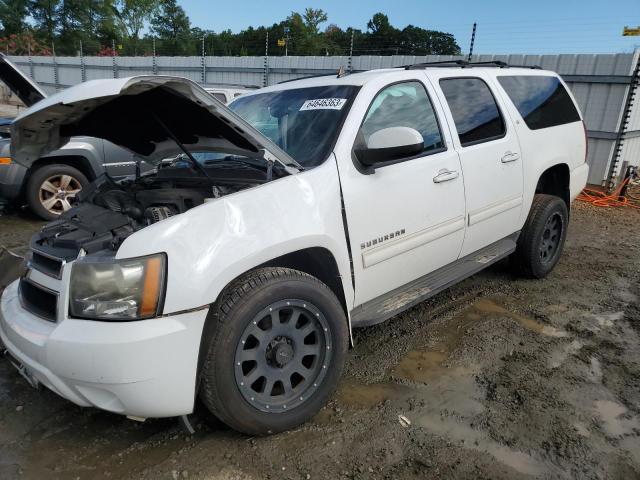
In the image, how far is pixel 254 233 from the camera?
2.27 metres

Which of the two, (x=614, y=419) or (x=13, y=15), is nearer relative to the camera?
(x=614, y=419)

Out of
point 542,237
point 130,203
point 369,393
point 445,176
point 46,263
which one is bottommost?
point 369,393

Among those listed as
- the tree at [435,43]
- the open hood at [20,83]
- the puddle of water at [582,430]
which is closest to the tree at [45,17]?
the tree at [435,43]

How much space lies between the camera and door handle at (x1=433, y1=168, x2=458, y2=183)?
3181mm

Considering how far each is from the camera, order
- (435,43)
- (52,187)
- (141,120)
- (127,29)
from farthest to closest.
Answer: (127,29)
(435,43)
(52,187)
(141,120)

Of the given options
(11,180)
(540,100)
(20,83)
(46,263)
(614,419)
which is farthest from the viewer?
(11,180)

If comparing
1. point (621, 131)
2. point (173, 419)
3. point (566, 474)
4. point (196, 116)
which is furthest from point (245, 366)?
point (621, 131)

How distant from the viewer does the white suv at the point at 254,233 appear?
80.6 inches

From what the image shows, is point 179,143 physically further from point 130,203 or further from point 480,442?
point 480,442

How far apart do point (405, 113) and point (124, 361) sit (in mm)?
2273

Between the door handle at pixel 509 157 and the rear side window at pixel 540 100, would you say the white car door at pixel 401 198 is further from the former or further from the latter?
the rear side window at pixel 540 100

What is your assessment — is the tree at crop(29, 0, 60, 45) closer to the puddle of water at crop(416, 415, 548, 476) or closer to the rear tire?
the rear tire

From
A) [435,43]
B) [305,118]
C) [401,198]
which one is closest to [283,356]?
[401,198]

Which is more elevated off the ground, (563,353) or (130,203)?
(130,203)
